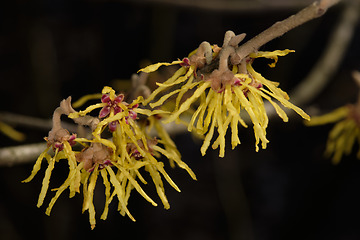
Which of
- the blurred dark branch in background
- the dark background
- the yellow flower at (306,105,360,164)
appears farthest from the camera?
the dark background

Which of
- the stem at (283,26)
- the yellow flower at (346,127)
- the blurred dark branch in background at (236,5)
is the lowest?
the yellow flower at (346,127)

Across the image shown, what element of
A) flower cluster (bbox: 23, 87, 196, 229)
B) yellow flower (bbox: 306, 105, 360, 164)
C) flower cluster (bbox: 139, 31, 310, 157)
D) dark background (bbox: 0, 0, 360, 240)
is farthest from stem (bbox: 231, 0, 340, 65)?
dark background (bbox: 0, 0, 360, 240)

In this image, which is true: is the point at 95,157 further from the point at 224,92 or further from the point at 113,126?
the point at 224,92

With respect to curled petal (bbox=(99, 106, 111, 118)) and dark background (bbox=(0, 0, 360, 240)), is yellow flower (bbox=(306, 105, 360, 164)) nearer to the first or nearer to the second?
curled petal (bbox=(99, 106, 111, 118))

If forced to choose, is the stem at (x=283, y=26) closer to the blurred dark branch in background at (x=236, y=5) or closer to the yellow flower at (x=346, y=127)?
the yellow flower at (x=346, y=127)

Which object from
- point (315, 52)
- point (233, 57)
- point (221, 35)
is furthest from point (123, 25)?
point (233, 57)

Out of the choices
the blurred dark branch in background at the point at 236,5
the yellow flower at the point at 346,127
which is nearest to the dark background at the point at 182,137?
the blurred dark branch in background at the point at 236,5

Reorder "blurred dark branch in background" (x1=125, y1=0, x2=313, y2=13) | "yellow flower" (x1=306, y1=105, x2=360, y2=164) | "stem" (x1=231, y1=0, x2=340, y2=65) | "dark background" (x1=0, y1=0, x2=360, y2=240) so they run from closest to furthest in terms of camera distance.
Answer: "stem" (x1=231, y1=0, x2=340, y2=65), "yellow flower" (x1=306, y1=105, x2=360, y2=164), "blurred dark branch in background" (x1=125, y1=0, x2=313, y2=13), "dark background" (x1=0, y1=0, x2=360, y2=240)
